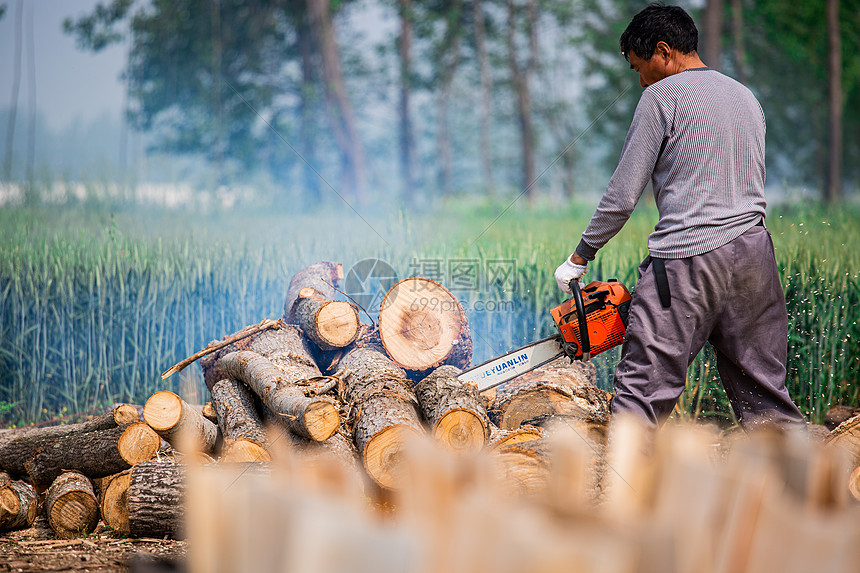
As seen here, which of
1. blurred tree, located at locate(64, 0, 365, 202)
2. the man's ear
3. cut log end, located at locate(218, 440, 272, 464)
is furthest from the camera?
blurred tree, located at locate(64, 0, 365, 202)

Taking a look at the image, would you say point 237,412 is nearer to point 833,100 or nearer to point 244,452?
point 244,452

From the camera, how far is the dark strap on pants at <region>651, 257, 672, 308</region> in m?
2.07

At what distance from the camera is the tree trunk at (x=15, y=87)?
4.55 metres

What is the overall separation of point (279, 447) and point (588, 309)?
1.91m

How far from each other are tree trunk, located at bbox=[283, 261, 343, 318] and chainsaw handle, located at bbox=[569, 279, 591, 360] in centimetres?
186

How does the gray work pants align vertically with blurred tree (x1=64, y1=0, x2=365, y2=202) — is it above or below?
below

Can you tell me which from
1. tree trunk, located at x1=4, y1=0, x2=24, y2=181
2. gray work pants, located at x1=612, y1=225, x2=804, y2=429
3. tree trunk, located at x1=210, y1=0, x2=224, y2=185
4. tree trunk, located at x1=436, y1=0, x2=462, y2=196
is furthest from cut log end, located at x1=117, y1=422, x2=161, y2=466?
tree trunk, located at x1=436, y1=0, x2=462, y2=196

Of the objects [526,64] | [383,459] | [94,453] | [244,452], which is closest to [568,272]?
[383,459]

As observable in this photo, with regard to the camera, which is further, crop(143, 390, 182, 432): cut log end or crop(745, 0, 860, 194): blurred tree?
crop(745, 0, 860, 194): blurred tree

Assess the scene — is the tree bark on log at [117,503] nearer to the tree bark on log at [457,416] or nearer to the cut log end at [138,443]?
the cut log end at [138,443]

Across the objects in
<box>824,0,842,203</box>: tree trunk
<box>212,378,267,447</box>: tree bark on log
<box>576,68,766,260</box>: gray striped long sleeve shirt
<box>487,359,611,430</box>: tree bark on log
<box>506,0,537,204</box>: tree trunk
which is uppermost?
<box>506,0,537,204</box>: tree trunk

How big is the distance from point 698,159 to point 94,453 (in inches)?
107

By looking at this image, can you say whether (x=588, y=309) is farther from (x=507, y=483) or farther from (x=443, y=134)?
(x=443, y=134)

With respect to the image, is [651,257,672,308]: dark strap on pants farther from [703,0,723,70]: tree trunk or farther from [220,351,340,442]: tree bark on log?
[703,0,723,70]: tree trunk
